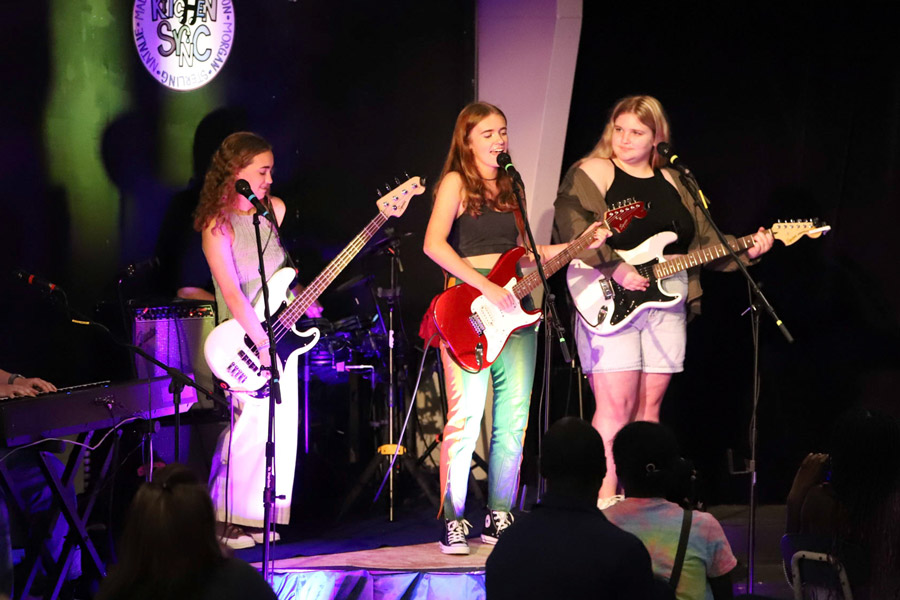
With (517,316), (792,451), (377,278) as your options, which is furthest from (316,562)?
(792,451)

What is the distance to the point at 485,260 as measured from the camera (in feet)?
17.6

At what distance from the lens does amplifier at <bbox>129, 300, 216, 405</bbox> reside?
18.4ft

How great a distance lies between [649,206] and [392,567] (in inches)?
88.5

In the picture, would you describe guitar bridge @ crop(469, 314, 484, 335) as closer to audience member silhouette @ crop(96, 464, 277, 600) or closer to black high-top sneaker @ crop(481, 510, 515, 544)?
black high-top sneaker @ crop(481, 510, 515, 544)

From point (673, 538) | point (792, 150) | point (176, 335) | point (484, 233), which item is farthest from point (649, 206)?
point (673, 538)

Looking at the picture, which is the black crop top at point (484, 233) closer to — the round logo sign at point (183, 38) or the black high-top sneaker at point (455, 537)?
the black high-top sneaker at point (455, 537)

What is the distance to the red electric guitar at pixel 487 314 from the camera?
524 cm

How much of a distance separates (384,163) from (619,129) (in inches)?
75.3

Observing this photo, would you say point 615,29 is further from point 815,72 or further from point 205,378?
point 205,378

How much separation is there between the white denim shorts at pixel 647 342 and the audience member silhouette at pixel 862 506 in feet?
6.54

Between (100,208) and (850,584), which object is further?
(100,208)

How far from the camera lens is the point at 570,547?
9.04 feet

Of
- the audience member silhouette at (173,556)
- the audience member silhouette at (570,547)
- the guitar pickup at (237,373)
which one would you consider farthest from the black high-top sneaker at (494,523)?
the audience member silhouette at (173,556)

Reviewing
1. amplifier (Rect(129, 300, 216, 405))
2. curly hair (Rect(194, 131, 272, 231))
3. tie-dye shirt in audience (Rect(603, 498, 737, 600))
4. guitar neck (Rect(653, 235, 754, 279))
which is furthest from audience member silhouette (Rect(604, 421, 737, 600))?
amplifier (Rect(129, 300, 216, 405))
